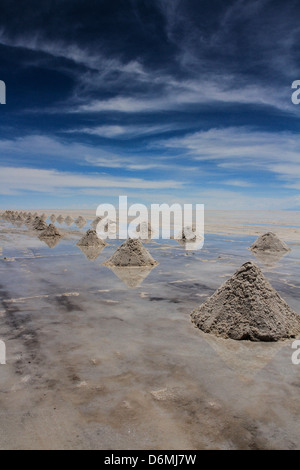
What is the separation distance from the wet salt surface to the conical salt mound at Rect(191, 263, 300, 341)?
20 centimetres

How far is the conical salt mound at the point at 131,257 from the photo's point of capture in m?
10.2

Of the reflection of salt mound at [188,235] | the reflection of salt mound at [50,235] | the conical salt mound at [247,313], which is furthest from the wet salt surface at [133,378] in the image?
the reflection of salt mound at [50,235]

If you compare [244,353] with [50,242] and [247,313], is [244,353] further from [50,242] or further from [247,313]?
[50,242]

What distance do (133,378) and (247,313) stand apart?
2191 mm

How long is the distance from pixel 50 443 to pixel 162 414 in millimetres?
943

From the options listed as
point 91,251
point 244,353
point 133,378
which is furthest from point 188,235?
point 133,378

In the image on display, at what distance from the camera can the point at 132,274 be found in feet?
29.8

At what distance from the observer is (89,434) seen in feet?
8.71

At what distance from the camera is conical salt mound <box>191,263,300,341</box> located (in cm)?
475

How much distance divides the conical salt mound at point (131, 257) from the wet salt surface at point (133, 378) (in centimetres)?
319

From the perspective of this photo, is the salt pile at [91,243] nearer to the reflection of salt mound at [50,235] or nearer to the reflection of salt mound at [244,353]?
the reflection of salt mound at [50,235]
